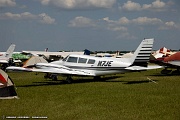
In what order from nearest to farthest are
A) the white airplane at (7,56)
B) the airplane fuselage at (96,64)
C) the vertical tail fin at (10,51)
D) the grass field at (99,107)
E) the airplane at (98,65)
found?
the grass field at (99,107) < the airplane at (98,65) < the airplane fuselage at (96,64) < the white airplane at (7,56) < the vertical tail fin at (10,51)

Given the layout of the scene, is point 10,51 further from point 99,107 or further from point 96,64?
point 99,107

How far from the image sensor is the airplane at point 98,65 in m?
20.5

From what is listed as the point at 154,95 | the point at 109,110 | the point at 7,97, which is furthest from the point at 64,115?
the point at 154,95

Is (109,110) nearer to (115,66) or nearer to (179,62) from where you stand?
(115,66)

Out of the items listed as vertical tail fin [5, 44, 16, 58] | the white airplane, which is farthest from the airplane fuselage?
vertical tail fin [5, 44, 16, 58]

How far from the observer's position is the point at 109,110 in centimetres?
1060

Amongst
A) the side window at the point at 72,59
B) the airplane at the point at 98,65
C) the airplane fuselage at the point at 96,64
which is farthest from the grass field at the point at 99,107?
the side window at the point at 72,59

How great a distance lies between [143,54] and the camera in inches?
812

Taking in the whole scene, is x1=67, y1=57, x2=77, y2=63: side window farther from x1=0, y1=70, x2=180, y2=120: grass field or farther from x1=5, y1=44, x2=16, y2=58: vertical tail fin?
x1=5, y1=44, x2=16, y2=58: vertical tail fin

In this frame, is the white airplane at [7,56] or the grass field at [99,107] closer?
the grass field at [99,107]

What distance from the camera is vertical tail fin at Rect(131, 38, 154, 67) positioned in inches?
807

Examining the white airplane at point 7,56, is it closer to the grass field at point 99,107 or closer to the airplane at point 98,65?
the airplane at point 98,65

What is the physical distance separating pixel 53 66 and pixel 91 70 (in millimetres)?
2911

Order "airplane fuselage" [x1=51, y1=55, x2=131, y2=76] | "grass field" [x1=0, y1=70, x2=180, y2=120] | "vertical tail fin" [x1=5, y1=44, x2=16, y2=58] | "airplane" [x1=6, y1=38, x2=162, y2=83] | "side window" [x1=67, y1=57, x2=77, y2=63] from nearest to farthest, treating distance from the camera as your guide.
A: "grass field" [x1=0, y1=70, x2=180, y2=120]
"airplane" [x1=6, y1=38, x2=162, y2=83]
"airplane fuselage" [x1=51, y1=55, x2=131, y2=76]
"side window" [x1=67, y1=57, x2=77, y2=63]
"vertical tail fin" [x1=5, y1=44, x2=16, y2=58]
